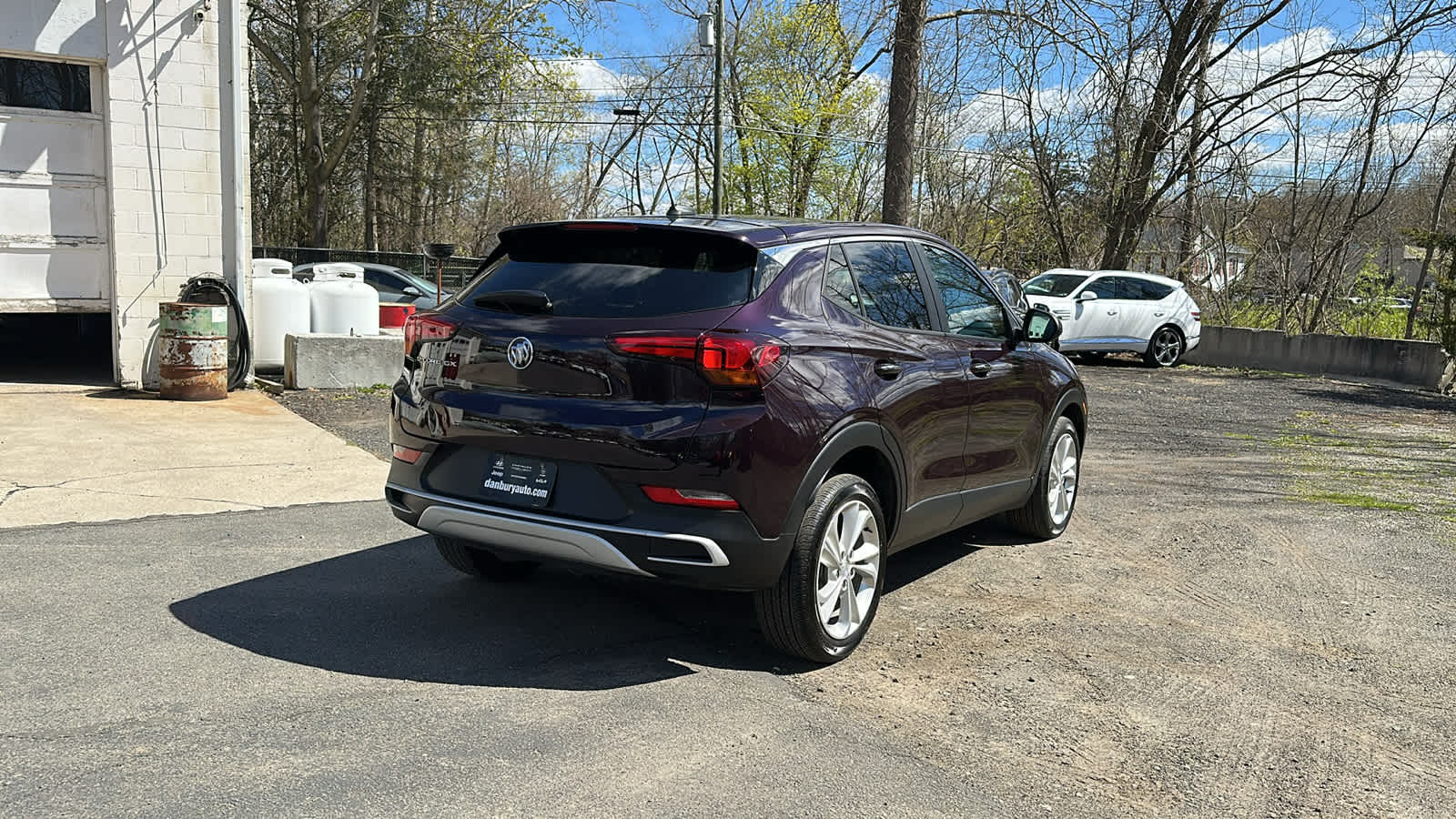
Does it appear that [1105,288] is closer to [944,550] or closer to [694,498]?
[944,550]

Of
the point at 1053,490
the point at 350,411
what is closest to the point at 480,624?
the point at 1053,490

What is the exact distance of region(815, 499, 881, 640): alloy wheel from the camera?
4.52m

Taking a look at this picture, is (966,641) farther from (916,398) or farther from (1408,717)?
(1408,717)

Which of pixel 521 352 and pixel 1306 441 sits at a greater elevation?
pixel 521 352

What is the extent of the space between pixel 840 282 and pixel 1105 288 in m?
15.3

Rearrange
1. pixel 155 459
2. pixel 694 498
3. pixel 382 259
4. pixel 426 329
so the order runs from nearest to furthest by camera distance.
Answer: pixel 694 498 → pixel 426 329 → pixel 155 459 → pixel 382 259

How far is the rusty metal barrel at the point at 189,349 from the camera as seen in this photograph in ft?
34.5

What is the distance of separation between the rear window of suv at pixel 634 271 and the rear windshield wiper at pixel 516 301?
4 centimetres

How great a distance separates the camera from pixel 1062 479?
6.97m

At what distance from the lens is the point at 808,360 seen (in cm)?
434

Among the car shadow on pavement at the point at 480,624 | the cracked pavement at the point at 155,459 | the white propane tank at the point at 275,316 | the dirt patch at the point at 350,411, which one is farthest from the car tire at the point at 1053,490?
the white propane tank at the point at 275,316

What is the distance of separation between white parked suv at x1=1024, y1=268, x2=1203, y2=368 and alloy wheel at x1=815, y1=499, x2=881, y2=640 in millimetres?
14261

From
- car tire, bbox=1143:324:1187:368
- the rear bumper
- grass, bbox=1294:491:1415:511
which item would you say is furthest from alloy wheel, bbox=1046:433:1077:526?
car tire, bbox=1143:324:1187:368

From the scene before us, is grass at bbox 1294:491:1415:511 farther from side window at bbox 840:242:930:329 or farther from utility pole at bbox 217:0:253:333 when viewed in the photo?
utility pole at bbox 217:0:253:333
